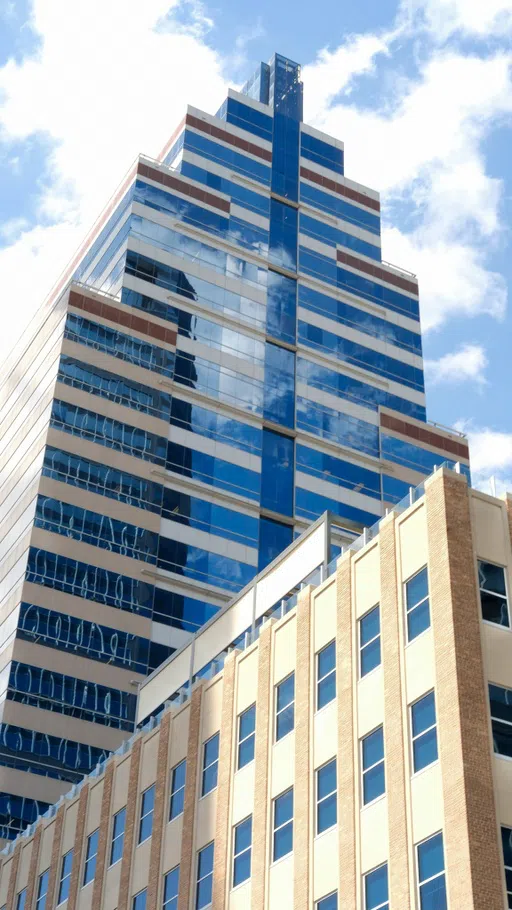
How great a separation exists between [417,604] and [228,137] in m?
82.2

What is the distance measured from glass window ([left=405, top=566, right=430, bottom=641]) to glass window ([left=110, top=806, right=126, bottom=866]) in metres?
18.6

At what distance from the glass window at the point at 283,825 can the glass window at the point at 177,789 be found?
664 cm

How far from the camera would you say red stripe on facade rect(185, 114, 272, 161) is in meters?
112

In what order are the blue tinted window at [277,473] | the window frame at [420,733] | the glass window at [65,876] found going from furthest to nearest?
the blue tinted window at [277,473]
the glass window at [65,876]
the window frame at [420,733]

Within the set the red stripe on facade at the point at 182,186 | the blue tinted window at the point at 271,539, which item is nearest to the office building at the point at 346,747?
the blue tinted window at the point at 271,539

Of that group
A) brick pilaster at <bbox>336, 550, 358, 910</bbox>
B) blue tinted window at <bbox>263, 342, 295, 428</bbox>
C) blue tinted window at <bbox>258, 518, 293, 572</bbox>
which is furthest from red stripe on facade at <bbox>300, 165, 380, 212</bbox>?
brick pilaster at <bbox>336, 550, 358, 910</bbox>

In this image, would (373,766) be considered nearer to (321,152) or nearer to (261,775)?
(261,775)

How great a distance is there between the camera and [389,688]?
37406mm

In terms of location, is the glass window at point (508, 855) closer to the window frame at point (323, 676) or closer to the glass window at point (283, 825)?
the window frame at point (323, 676)

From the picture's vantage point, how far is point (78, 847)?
177 ft

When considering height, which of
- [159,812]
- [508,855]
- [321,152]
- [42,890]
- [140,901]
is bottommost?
[508,855]

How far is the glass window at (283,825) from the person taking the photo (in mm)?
40406

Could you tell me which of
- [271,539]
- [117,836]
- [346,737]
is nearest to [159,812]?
[117,836]

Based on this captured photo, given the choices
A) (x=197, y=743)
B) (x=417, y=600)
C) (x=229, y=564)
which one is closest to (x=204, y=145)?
(x=229, y=564)
